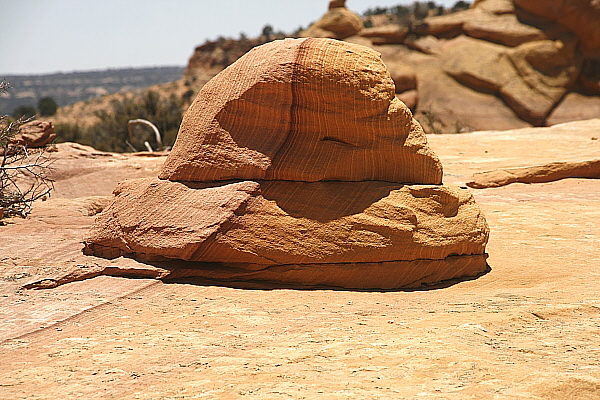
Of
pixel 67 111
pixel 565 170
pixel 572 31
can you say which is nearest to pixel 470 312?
pixel 565 170

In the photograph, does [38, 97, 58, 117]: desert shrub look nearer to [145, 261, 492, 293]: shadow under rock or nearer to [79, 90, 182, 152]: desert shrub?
[79, 90, 182, 152]: desert shrub

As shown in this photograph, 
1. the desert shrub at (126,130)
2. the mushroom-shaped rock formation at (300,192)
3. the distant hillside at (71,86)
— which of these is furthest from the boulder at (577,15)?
the distant hillside at (71,86)

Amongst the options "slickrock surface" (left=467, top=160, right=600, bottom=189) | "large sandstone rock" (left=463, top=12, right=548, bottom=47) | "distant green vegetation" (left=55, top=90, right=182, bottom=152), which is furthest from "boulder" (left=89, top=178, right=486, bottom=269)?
"large sandstone rock" (left=463, top=12, right=548, bottom=47)

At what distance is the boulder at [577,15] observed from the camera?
81.3 feet

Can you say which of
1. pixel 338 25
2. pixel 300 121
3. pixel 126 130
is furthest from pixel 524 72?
pixel 300 121

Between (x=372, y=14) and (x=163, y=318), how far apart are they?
42.5m

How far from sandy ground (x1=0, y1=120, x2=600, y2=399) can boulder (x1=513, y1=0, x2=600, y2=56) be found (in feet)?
72.4

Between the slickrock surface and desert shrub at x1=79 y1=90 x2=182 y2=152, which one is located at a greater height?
desert shrub at x1=79 y1=90 x2=182 y2=152

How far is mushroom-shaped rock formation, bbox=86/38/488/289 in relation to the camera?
4539 millimetres

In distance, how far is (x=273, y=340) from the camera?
339cm

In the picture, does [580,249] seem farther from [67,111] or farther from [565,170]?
[67,111]

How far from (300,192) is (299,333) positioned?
1.41 m

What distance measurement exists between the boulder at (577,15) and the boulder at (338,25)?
6.73 m

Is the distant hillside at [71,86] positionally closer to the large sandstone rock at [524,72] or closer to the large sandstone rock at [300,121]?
the large sandstone rock at [524,72]
